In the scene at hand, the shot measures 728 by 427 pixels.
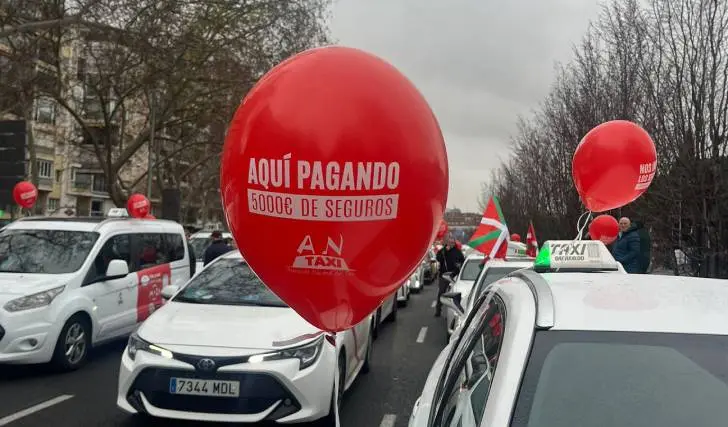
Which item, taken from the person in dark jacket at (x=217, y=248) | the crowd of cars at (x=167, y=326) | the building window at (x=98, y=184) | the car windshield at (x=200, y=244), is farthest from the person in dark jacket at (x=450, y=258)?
the building window at (x=98, y=184)

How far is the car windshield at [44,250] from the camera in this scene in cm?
781

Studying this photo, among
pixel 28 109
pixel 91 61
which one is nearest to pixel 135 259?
pixel 91 61

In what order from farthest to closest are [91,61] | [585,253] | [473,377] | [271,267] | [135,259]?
[91,61] < [135,259] < [585,253] < [271,267] < [473,377]

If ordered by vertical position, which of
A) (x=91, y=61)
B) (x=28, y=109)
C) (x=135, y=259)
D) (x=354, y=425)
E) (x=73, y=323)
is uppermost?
(x=91, y=61)

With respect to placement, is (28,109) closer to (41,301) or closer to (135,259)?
(135,259)

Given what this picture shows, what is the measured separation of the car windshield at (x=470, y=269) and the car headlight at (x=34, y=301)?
21.4 ft

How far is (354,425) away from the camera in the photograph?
5.81m

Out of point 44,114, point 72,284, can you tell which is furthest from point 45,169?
point 72,284

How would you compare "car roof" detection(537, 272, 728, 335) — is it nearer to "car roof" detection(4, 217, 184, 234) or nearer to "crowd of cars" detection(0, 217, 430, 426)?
"crowd of cars" detection(0, 217, 430, 426)

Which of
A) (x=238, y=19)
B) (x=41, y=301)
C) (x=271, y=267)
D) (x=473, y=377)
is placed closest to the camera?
(x=473, y=377)

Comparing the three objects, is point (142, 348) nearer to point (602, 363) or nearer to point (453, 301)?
point (453, 301)

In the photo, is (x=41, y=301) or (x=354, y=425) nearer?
(x=354, y=425)

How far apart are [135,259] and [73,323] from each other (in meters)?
1.72

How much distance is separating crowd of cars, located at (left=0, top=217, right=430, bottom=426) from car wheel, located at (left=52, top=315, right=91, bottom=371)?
1 cm
